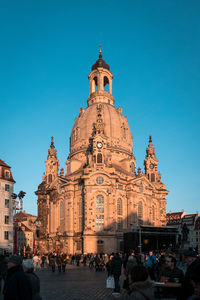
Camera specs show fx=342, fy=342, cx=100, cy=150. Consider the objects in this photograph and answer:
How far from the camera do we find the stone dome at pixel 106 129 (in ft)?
278

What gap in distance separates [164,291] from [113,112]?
80.1m

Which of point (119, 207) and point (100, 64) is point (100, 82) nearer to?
point (100, 64)

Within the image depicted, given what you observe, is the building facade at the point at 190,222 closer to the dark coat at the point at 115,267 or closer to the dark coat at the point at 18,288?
the dark coat at the point at 115,267

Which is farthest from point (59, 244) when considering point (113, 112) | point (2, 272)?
point (2, 272)

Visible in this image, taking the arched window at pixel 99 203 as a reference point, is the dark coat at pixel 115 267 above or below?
below

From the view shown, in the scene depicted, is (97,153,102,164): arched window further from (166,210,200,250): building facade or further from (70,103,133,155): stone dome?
(166,210,200,250): building facade

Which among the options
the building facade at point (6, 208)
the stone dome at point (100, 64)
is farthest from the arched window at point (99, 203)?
the stone dome at point (100, 64)

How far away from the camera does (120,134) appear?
86438 millimetres

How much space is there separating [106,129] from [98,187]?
19021 mm

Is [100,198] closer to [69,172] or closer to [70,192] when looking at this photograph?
[70,192]

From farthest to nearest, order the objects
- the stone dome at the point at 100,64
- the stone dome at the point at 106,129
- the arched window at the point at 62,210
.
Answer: the stone dome at the point at 100,64 → the stone dome at the point at 106,129 → the arched window at the point at 62,210

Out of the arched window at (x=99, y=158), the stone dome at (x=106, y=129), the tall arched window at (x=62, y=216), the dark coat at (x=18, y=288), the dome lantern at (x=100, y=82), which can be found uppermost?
the dome lantern at (x=100, y=82)

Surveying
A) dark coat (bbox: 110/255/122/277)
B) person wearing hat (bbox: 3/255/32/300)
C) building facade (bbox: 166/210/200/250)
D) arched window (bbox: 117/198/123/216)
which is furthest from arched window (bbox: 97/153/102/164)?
person wearing hat (bbox: 3/255/32/300)

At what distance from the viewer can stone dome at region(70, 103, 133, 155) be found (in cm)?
8481
